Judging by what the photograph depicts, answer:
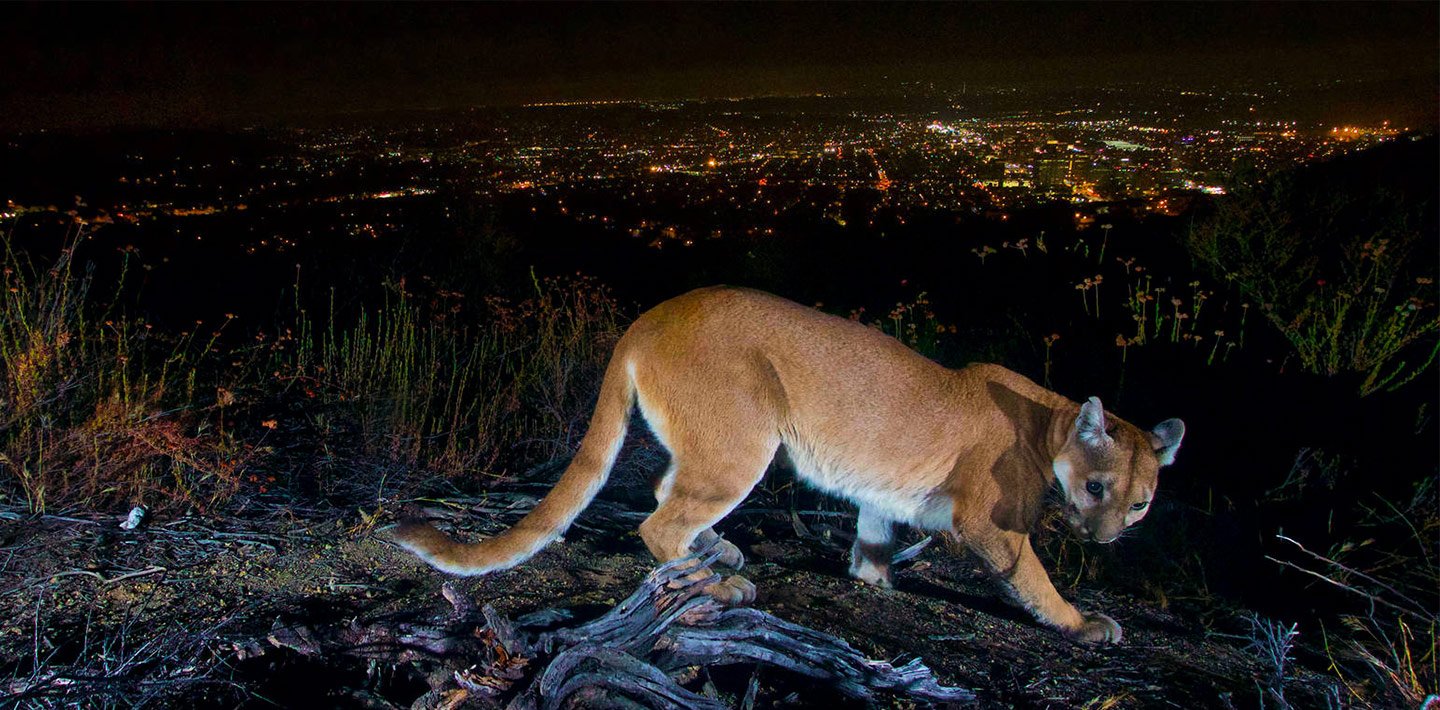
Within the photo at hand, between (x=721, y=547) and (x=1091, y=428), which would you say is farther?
(x=1091, y=428)

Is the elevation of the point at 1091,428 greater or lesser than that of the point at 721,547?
greater

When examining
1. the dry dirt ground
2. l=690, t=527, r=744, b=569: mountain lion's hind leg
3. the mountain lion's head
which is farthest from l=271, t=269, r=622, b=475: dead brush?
the mountain lion's head

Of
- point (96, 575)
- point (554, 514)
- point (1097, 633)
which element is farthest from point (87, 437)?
point (1097, 633)

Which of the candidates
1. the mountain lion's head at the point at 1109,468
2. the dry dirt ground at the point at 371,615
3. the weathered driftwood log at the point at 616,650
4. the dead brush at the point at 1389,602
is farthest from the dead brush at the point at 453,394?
the dead brush at the point at 1389,602

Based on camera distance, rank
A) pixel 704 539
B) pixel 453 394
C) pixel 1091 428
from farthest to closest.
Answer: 1. pixel 453 394
2. pixel 704 539
3. pixel 1091 428

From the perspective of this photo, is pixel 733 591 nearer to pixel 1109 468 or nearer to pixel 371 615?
pixel 371 615

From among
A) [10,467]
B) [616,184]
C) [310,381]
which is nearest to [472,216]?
[616,184]
